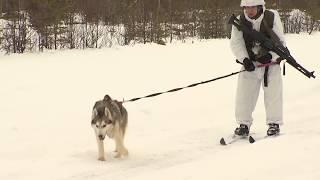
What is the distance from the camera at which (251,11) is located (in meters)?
6.62

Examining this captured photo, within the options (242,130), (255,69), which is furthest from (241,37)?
(242,130)

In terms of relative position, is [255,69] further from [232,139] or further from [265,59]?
[232,139]

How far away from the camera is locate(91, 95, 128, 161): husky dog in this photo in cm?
596

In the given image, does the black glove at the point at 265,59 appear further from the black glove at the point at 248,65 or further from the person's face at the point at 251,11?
the person's face at the point at 251,11

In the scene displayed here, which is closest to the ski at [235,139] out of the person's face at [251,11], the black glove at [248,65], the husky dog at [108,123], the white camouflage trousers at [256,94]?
the white camouflage trousers at [256,94]

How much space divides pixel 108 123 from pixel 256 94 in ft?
6.87

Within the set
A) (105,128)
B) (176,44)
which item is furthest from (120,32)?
(105,128)

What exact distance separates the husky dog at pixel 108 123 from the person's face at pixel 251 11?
1940mm

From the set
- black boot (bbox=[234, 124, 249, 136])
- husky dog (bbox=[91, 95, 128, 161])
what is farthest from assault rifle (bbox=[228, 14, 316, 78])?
husky dog (bbox=[91, 95, 128, 161])

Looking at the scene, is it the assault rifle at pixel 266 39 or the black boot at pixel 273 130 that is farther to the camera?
the black boot at pixel 273 130

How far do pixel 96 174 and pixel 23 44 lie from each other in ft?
24.2

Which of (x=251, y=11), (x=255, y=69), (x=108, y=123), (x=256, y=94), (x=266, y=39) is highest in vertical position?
(x=251, y=11)

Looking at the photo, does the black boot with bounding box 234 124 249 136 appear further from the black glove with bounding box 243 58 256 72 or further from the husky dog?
the husky dog

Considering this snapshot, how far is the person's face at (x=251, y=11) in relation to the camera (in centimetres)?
657
